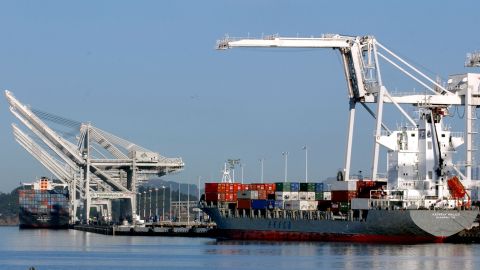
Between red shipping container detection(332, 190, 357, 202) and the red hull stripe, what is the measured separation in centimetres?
261

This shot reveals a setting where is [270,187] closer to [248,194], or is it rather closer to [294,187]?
[248,194]

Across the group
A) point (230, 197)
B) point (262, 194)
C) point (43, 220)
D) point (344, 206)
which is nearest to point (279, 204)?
point (262, 194)

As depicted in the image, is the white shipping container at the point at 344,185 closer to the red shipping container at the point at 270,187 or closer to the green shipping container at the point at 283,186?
the green shipping container at the point at 283,186

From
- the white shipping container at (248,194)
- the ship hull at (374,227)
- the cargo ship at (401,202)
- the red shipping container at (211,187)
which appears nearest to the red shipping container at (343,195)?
the cargo ship at (401,202)

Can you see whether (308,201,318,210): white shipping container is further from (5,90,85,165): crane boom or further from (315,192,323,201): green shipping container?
(5,90,85,165): crane boom

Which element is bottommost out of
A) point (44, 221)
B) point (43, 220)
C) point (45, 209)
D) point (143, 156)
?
point (44, 221)

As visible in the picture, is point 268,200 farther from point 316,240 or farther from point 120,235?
point 120,235

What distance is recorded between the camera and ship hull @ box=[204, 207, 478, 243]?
80438 mm

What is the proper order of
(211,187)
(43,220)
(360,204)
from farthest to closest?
1. (43,220)
2. (211,187)
3. (360,204)

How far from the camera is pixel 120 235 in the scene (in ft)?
391

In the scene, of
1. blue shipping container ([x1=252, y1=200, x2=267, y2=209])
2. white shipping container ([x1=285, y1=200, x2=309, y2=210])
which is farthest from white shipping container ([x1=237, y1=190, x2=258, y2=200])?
white shipping container ([x1=285, y1=200, x2=309, y2=210])

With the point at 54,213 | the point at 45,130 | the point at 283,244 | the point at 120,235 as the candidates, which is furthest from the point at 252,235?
the point at 54,213

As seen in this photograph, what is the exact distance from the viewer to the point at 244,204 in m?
96.7

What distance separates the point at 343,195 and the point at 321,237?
4.48 metres
